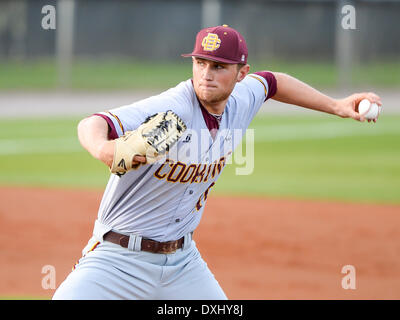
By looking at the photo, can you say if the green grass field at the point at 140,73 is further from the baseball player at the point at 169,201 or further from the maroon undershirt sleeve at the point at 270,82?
the baseball player at the point at 169,201

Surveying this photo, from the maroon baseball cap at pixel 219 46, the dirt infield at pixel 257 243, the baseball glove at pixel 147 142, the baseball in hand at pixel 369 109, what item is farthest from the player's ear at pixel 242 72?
the dirt infield at pixel 257 243

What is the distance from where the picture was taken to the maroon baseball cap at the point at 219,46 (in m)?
4.23

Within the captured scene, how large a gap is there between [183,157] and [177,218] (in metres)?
0.40

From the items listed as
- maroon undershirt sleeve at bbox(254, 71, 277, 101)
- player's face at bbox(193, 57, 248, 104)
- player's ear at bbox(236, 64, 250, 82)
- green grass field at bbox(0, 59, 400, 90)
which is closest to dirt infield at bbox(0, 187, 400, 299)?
maroon undershirt sleeve at bbox(254, 71, 277, 101)

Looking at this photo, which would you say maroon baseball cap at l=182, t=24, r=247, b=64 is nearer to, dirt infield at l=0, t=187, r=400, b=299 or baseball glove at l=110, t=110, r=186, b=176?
baseball glove at l=110, t=110, r=186, b=176

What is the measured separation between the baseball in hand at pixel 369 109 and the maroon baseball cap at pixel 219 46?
1.00 m

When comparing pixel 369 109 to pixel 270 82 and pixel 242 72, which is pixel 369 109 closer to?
pixel 270 82

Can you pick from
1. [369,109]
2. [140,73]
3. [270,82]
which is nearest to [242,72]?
[270,82]

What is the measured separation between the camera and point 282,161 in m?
14.1

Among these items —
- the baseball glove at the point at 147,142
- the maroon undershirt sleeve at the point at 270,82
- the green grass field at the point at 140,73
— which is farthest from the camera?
the green grass field at the point at 140,73

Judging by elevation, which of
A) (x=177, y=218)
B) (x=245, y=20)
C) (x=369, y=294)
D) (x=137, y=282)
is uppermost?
(x=245, y=20)

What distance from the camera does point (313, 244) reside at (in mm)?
8430

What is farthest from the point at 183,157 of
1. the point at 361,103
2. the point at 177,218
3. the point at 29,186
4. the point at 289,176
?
the point at 289,176
